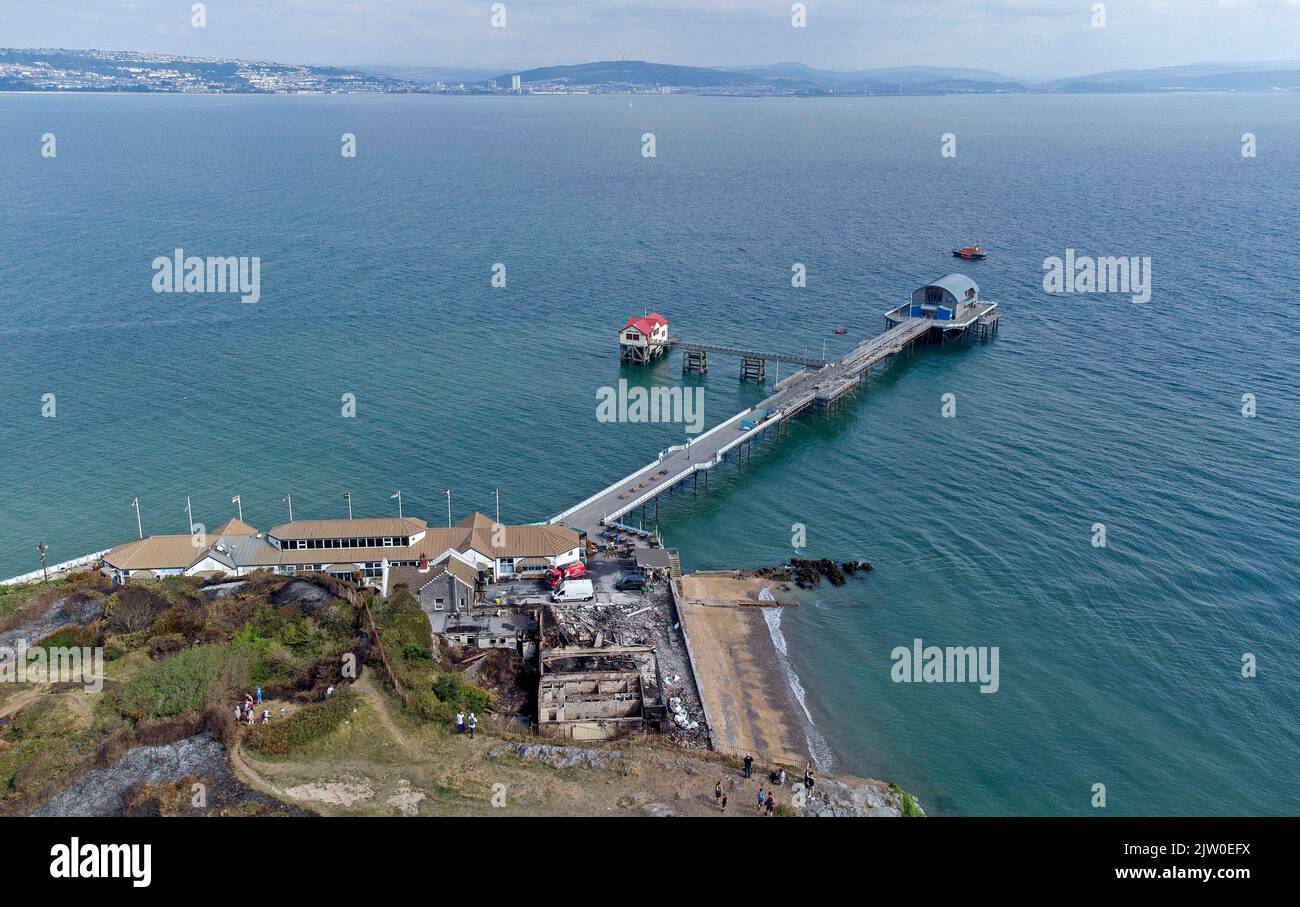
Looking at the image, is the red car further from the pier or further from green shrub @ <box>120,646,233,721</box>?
green shrub @ <box>120,646,233,721</box>

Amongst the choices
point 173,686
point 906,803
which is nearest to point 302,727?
Answer: point 173,686

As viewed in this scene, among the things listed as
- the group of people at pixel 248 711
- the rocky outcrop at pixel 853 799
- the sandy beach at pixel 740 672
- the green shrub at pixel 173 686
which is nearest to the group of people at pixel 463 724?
the group of people at pixel 248 711

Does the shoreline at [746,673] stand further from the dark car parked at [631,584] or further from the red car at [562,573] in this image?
the red car at [562,573]

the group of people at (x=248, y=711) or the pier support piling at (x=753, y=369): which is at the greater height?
the pier support piling at (x=753, y=369)

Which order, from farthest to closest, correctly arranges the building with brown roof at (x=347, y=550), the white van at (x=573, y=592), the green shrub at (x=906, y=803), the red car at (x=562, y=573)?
the building with brown roof at (x=347, y=550) < the red car at (x=562, y=573) < the white van at (x=573, y=592) < the green shrub at (x=906, y=803)

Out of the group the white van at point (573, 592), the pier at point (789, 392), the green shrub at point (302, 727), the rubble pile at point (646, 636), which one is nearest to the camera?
the green shrub at point (302, 727)

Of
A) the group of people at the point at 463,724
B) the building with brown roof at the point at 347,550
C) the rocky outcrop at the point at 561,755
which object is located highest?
the building with brown roof at the point at 347,550

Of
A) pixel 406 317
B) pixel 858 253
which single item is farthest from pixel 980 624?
pixel 858 253

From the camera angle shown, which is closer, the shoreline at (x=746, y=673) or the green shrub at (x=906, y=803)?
the green shrub at (x=906, y=803)
